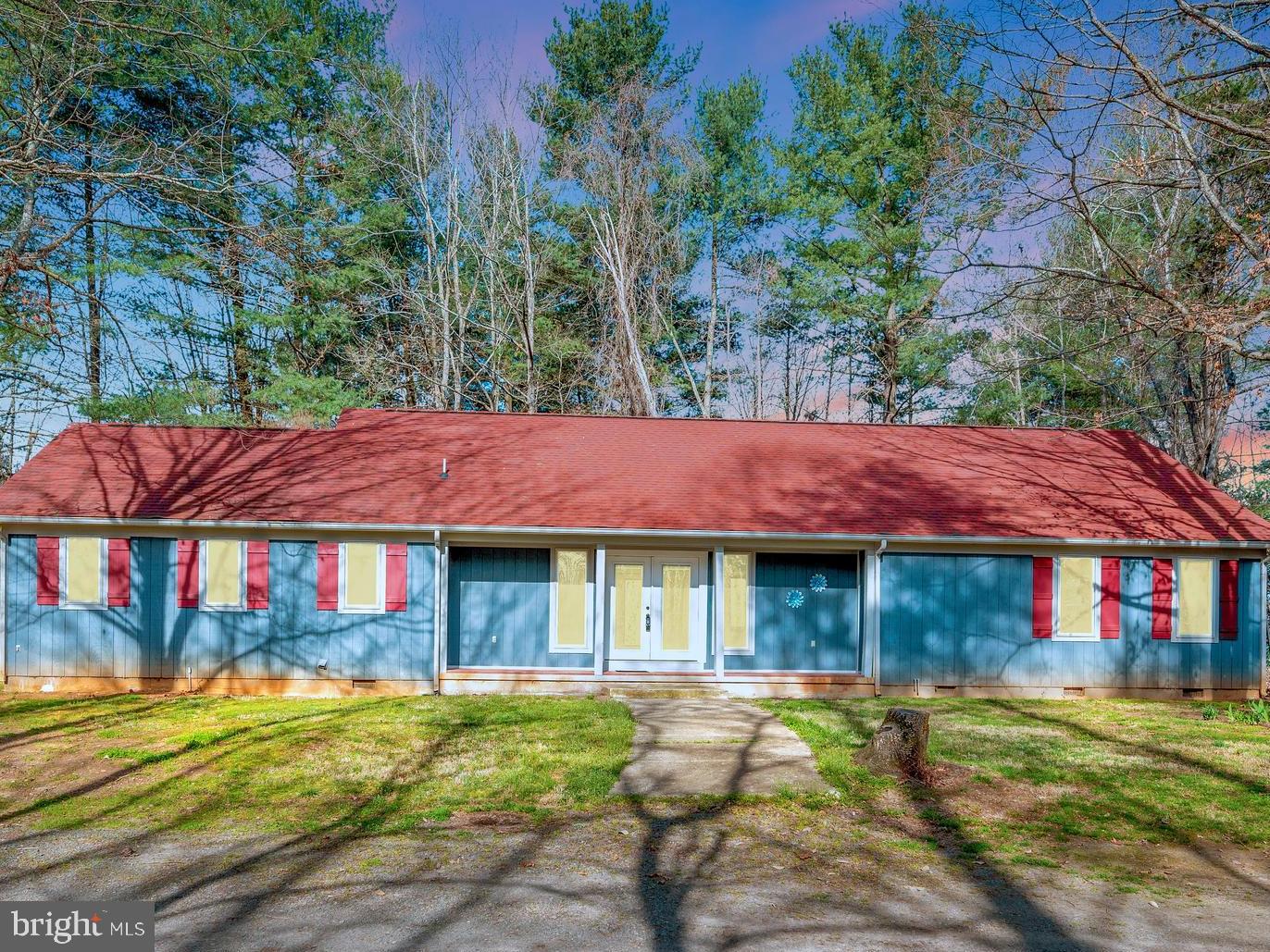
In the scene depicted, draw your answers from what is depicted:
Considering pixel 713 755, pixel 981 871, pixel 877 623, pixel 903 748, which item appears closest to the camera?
pixel 981 871

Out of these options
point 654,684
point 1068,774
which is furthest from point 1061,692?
point 654,684

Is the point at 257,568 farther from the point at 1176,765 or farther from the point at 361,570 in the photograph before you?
the point at 1176,765

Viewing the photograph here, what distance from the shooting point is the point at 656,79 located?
27500 mm

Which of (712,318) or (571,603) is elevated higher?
(712,318)

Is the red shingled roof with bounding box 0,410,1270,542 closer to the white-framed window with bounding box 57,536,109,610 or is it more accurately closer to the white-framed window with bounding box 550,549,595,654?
the white-framed window with bounding box 57,536,109,610

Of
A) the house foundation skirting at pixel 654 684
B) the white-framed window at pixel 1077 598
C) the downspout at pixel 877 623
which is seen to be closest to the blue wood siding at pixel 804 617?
the house foundation skirting at pixel 654 684

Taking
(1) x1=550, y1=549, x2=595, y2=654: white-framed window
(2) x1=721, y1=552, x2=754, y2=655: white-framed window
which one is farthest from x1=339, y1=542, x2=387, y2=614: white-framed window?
(2) x1=721, y1=552, x2=754, y2=655: white-framed window

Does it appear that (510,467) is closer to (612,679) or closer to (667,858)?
(612,679)

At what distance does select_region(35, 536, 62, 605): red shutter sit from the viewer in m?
12.9

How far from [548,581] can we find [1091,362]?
58.4 ft

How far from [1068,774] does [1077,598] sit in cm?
579

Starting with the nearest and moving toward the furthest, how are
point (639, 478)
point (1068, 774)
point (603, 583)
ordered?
point (1068, 774) < point (603, 583) < point (639, 478)

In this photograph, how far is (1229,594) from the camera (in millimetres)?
13531

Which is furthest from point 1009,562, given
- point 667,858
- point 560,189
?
point 560,189
